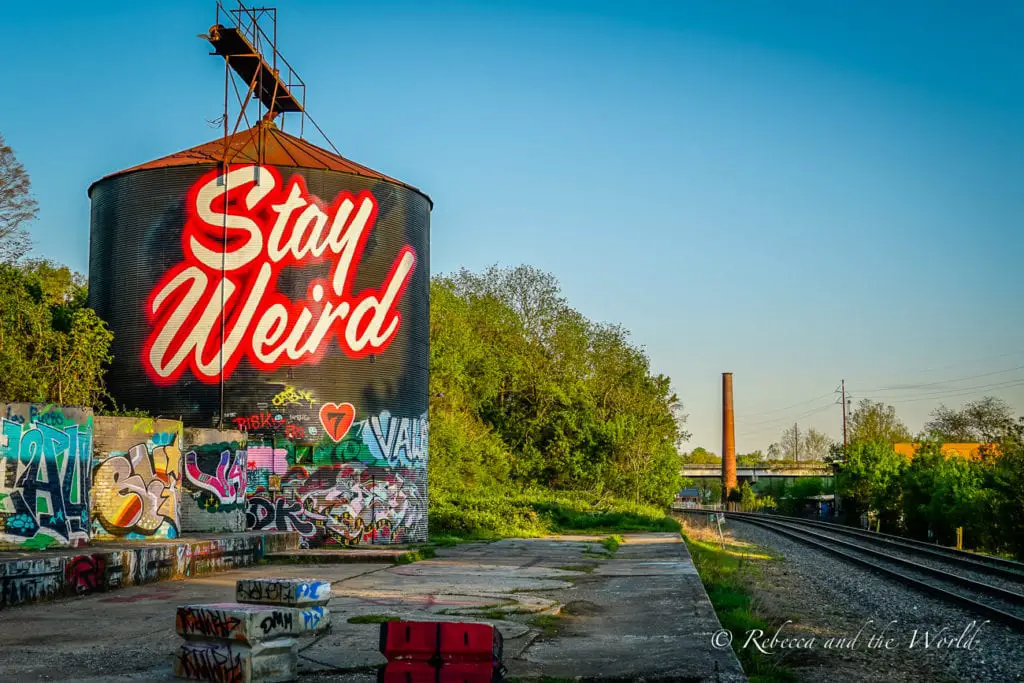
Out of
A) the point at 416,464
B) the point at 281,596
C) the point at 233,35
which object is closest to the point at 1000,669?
the point at 281,596

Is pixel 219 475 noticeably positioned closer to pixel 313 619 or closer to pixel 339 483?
pixel 339 483

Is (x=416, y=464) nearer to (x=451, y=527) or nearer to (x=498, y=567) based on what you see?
(x=451, y=527)

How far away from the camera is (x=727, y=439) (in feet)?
298

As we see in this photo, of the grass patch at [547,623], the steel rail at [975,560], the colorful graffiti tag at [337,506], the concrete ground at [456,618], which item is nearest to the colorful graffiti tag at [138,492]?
the concrete ground at [456,618]

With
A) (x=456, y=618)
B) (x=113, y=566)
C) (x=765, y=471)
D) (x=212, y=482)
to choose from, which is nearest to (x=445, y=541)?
(x=212, y=482)

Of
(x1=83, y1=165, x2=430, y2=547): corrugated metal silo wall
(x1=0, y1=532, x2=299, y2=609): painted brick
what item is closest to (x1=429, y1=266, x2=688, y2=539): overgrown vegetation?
(x1=83, y1=165, x2=430, y2=547): corrugated metal silo wall

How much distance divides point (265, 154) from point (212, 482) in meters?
8.35

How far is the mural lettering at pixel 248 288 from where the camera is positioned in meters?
22.3

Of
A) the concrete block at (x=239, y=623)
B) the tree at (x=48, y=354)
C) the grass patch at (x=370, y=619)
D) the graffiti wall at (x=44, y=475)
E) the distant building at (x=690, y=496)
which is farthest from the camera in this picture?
the distant building at (x=690, y=496)

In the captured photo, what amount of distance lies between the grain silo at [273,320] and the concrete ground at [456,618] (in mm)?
5543

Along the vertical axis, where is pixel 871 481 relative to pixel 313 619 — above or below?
below

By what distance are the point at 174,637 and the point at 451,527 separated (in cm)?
2048

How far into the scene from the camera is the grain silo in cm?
2230

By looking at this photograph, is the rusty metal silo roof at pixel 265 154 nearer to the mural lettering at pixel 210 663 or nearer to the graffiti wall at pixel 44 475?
the graffiti wall at pixel 44 475
